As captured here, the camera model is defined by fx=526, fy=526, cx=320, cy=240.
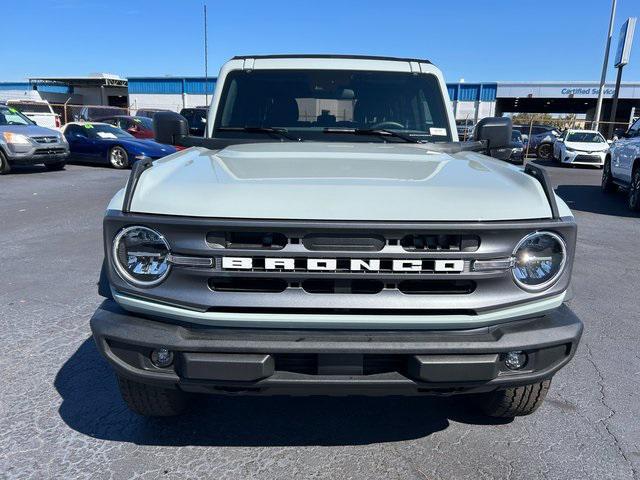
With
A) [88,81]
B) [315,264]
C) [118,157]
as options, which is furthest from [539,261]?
[88,81]

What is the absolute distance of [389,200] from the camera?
2.05m

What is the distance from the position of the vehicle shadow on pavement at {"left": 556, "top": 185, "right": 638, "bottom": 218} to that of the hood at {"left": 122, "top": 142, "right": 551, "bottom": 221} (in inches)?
335

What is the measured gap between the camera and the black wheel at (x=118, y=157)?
48.6ft


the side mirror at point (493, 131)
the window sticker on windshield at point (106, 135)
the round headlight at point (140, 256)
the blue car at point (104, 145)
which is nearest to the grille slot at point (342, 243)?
the round headlight at point (140, 256)

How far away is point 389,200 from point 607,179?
1188 cm

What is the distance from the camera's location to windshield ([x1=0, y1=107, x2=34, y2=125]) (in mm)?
13688

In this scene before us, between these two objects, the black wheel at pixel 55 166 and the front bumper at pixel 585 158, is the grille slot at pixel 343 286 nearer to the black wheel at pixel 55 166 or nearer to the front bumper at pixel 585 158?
the black wheel at pixel 55 166

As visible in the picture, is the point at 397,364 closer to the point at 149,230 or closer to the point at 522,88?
the point at 149,230

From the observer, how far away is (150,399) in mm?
2516

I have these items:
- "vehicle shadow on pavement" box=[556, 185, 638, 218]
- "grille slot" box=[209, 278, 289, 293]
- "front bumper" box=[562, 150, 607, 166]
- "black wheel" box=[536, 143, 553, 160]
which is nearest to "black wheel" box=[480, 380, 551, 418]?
"grille slot" box=[209, 278, 289, 293]

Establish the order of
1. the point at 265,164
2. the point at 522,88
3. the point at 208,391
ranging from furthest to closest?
the point at 522,88
the point at 265,164
the point at 208,391

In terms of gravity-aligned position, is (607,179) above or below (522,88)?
below

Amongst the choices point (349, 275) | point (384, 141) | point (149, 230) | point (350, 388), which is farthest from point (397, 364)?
point (384, 141)

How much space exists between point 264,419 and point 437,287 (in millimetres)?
1286
